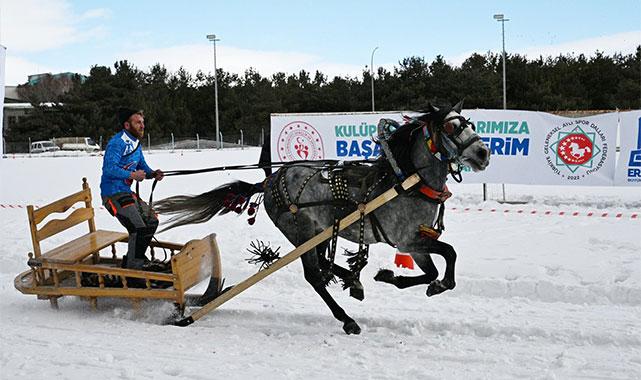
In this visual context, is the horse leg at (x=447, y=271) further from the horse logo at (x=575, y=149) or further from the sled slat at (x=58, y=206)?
the horse logo at (x=575, y=149)

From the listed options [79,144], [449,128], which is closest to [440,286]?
[449,128]

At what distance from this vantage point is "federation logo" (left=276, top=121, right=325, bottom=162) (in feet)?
33.7

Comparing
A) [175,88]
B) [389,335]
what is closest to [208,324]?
[389,335]

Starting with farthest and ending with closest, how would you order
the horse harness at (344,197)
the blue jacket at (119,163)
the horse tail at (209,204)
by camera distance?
the horse tail at (209,204) → the blue jacket at (119,163) → the horse harness at (344,197)

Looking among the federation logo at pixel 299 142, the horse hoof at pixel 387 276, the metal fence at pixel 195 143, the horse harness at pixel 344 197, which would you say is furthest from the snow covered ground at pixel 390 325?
the metal fence at pixel 195 143

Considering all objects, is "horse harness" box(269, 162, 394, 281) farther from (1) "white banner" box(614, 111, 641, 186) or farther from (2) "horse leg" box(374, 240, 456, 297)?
(1) "white banner" box(614, 111, 641, 186)

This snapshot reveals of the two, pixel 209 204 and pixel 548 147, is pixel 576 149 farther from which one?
pixel 209 204

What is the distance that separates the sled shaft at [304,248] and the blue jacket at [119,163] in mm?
1316

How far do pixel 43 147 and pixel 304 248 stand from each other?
108ft

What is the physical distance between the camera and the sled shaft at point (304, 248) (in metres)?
4.58

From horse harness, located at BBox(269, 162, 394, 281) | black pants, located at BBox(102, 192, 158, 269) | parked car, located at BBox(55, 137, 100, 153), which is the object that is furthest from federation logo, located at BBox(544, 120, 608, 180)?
parked car, located at BBox(55, 137, 100, 153)

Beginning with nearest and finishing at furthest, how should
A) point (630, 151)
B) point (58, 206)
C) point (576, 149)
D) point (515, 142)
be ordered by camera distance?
point (58, 206)
point (630, 151)
point (576, 149)
point (515, 142)

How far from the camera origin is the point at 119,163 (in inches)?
206

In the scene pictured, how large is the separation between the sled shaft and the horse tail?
0.95 meters
